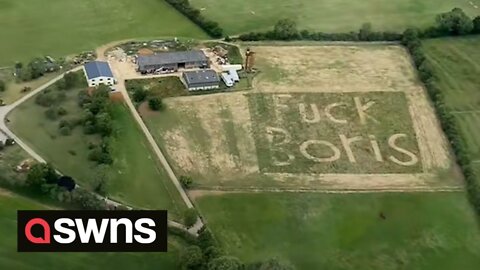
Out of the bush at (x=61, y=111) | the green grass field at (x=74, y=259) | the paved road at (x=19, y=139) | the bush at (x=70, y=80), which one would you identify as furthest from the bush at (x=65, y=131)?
the green grass field at (x=74, y=259)

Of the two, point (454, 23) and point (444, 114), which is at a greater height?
point (454, 23)

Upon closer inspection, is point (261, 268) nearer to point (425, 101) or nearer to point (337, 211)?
point (337, 211)

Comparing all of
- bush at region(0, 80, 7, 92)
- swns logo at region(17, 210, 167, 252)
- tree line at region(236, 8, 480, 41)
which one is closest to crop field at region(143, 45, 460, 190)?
tree line at region(236, 8, 480, 41)

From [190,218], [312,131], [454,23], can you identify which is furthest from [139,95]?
[454,23]

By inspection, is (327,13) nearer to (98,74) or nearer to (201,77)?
(201,77)

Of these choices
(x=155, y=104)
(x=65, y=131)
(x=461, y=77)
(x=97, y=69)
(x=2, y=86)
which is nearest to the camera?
(x=65, y=131)

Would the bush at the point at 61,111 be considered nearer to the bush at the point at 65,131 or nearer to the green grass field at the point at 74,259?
the bush at the point at 65,131
